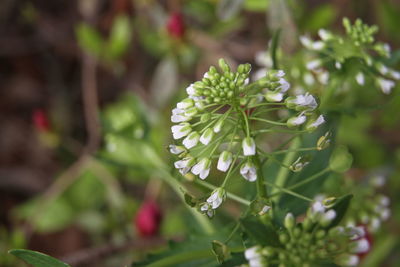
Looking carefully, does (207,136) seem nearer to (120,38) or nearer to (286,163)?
(286,163)

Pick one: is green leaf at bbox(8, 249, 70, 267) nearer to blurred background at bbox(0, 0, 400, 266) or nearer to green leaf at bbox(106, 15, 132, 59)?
blurred background at bbox(0, 0, 400, 266)

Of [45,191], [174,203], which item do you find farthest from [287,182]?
[45,191]

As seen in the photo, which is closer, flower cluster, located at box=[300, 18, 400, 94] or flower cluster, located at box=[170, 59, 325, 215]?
flower cluster, located at box=[170, 59, 325, 215]

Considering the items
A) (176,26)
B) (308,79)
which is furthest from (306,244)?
(176,26)

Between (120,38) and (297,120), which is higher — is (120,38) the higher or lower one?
the higher one

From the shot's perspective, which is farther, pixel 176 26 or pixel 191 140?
pixel 176 26

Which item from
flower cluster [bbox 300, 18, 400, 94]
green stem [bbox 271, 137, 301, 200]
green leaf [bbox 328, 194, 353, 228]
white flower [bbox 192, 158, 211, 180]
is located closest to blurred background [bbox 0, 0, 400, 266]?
green stem [bbox 271, 137, 301, 200]

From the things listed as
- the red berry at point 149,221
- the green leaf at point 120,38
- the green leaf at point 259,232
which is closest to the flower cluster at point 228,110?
the green leaf at point 259,232
